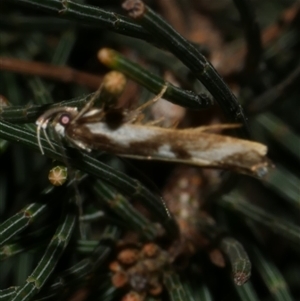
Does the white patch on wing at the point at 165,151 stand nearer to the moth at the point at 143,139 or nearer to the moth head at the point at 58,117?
the moth at the point at 143,139

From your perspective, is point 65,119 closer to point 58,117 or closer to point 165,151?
point 58,117

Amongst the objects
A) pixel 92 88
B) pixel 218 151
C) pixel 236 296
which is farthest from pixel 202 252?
pixel 92 88

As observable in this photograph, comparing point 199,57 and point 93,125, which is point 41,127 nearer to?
point 93,125

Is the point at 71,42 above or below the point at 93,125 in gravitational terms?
above

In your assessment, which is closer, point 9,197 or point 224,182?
Result: point 224,182

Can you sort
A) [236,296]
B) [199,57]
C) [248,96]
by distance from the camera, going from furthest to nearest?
[248,96], [236,296], [199,57]

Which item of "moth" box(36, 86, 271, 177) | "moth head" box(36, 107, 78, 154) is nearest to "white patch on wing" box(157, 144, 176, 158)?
"moth" box(36, 86, 271, 177)

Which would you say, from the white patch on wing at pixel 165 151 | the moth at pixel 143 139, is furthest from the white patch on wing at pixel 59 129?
the white patch on wing at pixel 165 151

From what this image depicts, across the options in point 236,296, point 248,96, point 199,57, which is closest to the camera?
point 199,57

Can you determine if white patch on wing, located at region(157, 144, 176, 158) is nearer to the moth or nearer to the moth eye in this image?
the moth
